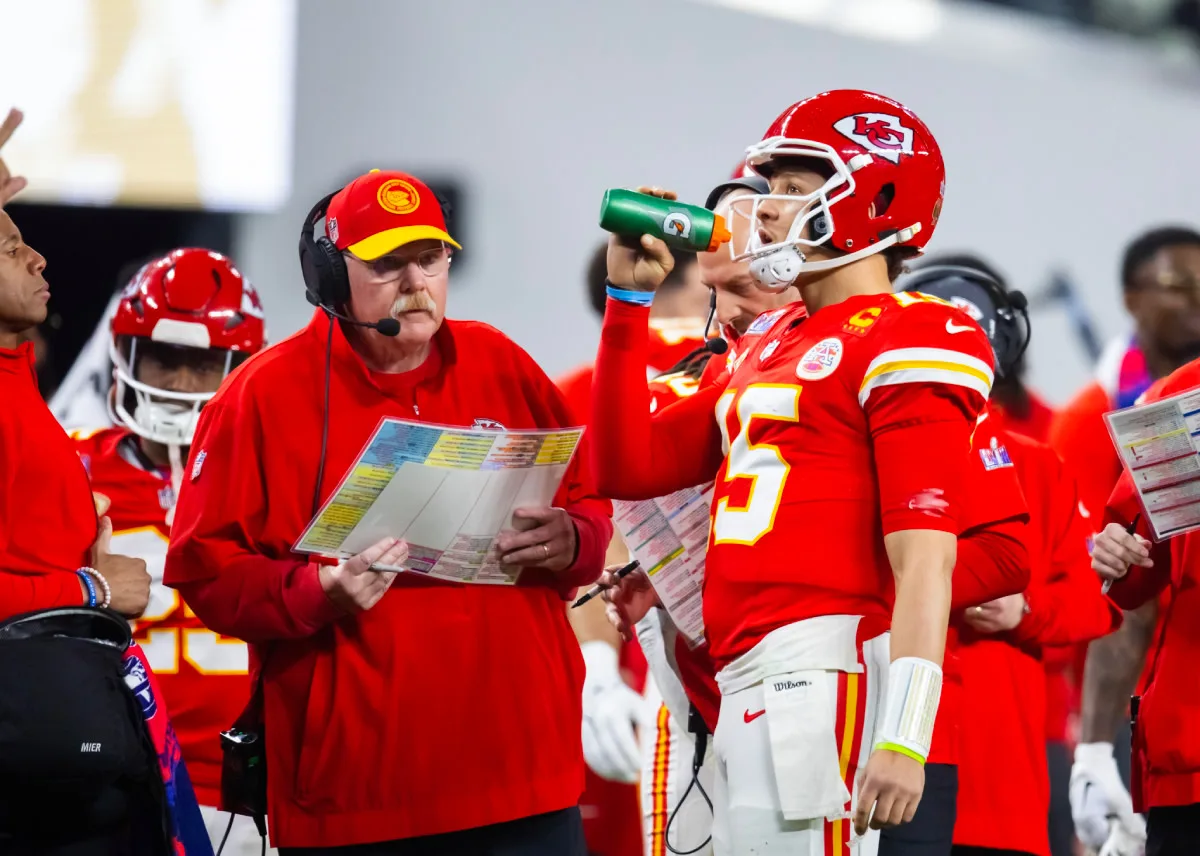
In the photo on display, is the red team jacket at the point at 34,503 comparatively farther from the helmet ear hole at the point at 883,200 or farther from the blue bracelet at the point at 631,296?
the helmet ear hole at the point at 883,200

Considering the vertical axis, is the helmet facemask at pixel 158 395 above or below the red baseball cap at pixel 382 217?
below

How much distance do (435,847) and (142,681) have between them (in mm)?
538

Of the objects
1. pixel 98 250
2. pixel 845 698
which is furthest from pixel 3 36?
pixel 845 698

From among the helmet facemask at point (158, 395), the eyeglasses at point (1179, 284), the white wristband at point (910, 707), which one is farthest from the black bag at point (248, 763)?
the eyeglasses at point (1179, 284)

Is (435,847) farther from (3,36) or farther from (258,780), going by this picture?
(3,36)

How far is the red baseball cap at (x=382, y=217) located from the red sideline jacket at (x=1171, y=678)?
1264 mm

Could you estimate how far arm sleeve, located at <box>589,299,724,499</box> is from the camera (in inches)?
93.0

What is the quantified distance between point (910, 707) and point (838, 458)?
A: 35 centimetres

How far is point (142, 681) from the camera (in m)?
2.56

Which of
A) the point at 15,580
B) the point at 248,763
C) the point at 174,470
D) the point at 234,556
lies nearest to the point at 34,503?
the point at 15,580

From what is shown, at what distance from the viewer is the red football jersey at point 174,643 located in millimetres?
3225

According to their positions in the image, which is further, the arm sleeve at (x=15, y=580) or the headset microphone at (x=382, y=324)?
the headset microphone at (x=382, y=324)

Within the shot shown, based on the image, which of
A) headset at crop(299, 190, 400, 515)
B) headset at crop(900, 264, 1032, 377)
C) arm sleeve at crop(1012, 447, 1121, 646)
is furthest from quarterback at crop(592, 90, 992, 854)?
headset at crop(900, 264, 1032, 377)

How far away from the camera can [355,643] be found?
8.02ft
